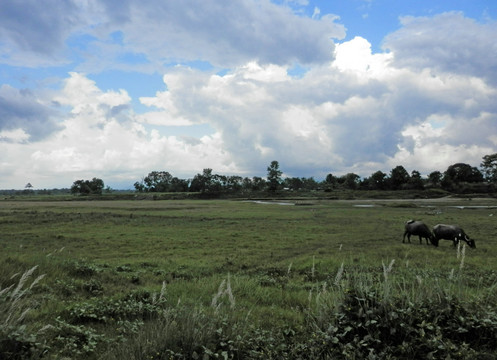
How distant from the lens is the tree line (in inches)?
4708

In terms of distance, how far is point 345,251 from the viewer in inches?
726

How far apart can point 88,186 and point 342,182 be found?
135 meters

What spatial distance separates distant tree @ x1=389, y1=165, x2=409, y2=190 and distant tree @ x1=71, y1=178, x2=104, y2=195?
477ft

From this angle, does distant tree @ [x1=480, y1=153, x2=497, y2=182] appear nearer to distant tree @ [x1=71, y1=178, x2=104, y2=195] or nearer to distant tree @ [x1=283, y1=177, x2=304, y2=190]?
distant tree @ [x1=283, y1=177, x2=304, y2=190]

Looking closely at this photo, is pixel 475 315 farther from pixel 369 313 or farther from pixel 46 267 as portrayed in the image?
pixel 46 267

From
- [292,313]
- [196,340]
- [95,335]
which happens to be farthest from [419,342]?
[95,335]

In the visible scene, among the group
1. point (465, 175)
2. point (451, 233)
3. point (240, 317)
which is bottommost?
point (451, 233)

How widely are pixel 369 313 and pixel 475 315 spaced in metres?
1.98

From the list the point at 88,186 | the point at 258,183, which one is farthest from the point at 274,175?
the point at 88,186

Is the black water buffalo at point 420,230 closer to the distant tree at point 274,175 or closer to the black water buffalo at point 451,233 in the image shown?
the black water buffalo at point 451,233

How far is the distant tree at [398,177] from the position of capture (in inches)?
5044

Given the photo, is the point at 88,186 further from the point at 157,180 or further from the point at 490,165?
the point at 490,165

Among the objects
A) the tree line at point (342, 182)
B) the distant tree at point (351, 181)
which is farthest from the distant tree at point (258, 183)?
the distant tree at point (351, 181)

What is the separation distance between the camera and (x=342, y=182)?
16212cm
